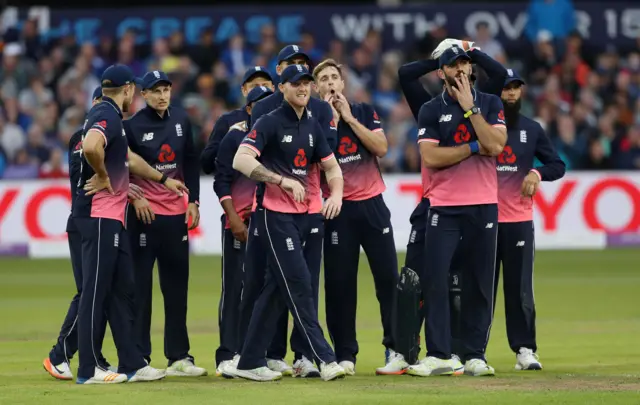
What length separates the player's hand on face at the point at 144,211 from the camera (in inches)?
452

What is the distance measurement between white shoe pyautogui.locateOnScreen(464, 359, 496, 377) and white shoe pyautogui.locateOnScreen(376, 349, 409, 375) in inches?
23.1

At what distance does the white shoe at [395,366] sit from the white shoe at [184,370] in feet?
4.99

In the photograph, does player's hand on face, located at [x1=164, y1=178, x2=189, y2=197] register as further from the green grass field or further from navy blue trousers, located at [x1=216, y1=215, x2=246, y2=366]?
the green grass field

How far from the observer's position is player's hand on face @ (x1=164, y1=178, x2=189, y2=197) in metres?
11.5

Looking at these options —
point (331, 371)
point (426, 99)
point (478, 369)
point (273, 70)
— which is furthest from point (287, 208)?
point (273, 70)

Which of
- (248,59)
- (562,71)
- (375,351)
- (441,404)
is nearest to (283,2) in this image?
(248,59)

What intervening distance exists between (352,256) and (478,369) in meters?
1.58

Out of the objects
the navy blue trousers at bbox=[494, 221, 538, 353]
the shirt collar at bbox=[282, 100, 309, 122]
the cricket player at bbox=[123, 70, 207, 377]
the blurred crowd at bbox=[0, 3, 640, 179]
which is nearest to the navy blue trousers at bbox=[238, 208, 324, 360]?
the cricket player at bbox=[123, 70, 207, 377]

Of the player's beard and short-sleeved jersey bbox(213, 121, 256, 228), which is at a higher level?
the player's beard

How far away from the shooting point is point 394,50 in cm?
2838

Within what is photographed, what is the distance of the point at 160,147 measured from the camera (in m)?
11.6

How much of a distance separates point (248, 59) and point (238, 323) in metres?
17.0

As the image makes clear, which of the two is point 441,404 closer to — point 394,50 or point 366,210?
point 366,210

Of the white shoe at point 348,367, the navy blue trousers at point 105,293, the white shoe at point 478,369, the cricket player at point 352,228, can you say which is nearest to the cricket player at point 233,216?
the cricket player at point 352,228
